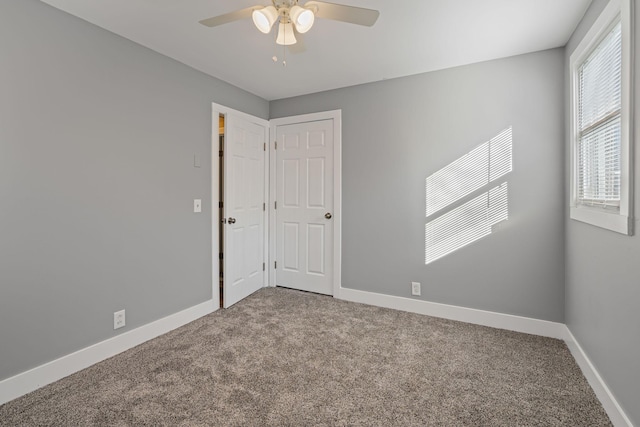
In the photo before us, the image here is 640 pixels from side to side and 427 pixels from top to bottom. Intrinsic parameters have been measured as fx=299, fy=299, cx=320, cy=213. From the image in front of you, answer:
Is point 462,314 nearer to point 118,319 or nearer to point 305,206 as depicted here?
point 305,206

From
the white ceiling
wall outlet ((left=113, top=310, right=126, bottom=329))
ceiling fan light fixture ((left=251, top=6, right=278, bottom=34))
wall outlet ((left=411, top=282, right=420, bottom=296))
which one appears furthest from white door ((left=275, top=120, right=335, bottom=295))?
ceiling fan light fixture ((left=251, top=6, right=278, bottom=34))

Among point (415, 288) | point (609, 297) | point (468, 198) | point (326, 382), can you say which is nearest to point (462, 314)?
point (415, 288)

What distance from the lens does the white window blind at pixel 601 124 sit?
162cm

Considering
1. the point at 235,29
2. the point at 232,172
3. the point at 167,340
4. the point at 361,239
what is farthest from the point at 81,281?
the point at 361,239

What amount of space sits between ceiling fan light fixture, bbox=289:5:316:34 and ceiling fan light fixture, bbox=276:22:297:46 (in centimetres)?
17

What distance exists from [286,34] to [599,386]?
8.96ft

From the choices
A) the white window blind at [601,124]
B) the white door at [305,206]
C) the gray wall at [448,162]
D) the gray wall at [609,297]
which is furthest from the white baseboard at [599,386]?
the white door at [305,206]

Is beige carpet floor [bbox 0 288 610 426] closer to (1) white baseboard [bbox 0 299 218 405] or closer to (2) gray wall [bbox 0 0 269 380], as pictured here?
(1) white baseboard [bbox 0 299 218 405]

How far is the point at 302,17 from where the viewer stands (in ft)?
4.87

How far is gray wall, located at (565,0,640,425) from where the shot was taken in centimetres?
138

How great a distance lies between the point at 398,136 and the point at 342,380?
233cm

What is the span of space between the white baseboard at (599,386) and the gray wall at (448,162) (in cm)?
38

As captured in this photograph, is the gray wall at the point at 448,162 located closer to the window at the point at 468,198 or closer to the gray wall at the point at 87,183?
the window at the point at 468,198

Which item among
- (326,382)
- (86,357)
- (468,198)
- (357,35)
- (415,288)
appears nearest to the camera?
(326,382)
